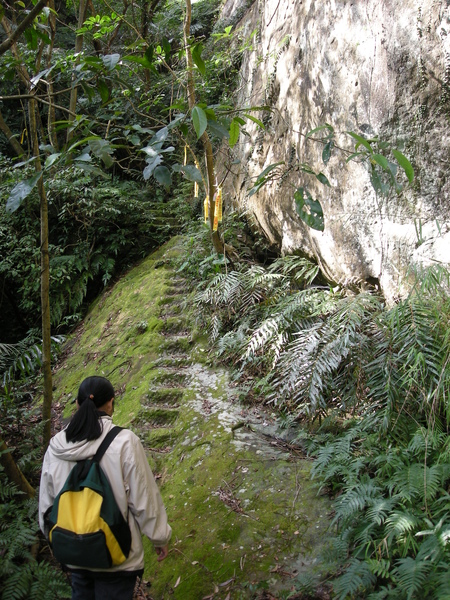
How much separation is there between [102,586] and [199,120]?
7.32ft

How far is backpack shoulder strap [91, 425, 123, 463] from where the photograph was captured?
89.3 inches

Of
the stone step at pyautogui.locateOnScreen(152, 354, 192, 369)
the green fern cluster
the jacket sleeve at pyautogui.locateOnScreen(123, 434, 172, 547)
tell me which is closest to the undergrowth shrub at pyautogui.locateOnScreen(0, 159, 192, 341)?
the stone step at pyautogui.locateOnScreen(152, 354, 192, 369)

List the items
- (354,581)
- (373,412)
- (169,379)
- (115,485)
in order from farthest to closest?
(169,379) → (373,412) → (354,581) → (115,485)

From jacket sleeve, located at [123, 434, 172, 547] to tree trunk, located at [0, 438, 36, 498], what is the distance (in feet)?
4.53

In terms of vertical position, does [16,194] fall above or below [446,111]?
below

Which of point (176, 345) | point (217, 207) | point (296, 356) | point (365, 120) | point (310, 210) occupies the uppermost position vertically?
point (365, 120)

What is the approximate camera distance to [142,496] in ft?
7.47

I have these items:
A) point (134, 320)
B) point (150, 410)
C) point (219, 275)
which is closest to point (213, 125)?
point (150, 410)

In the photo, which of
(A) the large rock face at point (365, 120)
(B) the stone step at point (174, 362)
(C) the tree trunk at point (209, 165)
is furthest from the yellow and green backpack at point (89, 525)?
(C) the tree trunk at point (209, 165)

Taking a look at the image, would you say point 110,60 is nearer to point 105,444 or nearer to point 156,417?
point 105,444

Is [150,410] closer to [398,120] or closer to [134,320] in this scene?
[134,320]

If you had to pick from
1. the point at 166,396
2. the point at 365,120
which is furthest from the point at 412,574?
the point at 365,120

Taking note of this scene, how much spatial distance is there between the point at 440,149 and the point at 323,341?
5.84 feet

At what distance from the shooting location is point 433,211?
12.0 ft
